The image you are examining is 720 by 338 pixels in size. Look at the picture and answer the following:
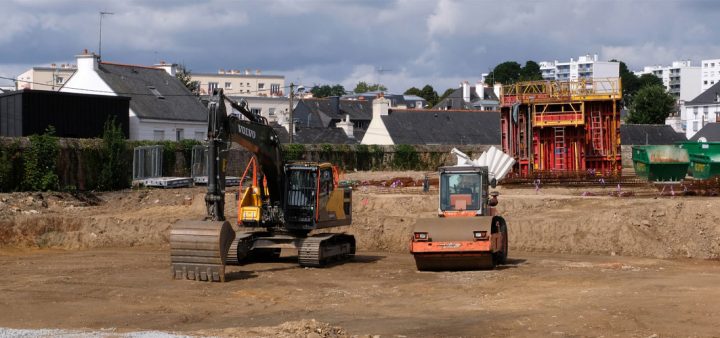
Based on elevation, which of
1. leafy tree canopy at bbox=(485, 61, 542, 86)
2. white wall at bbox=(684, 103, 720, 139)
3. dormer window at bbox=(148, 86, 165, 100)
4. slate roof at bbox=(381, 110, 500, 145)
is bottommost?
slate roof at bbox=(381, 110, 500, 145)

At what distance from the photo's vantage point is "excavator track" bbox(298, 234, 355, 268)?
2425 cm

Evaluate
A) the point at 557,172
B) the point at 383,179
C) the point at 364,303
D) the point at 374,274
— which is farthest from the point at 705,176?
the point at 364,303

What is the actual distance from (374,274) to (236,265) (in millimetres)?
3707

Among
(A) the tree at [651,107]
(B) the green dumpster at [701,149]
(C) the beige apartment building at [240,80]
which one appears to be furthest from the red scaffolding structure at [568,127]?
(C) the beige apartment building at [240,80]

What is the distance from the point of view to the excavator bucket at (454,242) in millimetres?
22312

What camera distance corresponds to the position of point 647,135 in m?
82.2

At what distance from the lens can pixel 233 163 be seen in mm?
55375

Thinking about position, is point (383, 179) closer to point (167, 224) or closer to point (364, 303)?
point (167, 224)

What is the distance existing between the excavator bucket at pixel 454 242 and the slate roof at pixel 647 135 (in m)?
62.1

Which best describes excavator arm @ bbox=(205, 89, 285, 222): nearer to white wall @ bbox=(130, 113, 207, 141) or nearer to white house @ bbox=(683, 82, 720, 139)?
white wall @ bbox=(130, 113, 207, 141)

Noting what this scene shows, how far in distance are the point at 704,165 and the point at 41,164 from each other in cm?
2864

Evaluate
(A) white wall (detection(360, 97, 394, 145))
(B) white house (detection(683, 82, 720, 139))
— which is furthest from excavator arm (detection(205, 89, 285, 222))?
(B) white house (detection(683, 82, 720, 139))

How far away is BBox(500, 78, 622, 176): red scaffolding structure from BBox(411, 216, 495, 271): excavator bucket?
23.7 m

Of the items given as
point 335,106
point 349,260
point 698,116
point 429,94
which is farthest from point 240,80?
point 349,260
